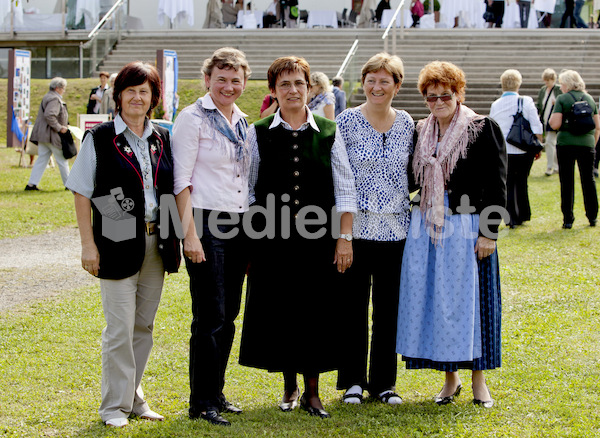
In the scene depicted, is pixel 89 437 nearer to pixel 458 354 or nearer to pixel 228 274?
pixel 228 274

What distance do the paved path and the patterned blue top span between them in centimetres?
370

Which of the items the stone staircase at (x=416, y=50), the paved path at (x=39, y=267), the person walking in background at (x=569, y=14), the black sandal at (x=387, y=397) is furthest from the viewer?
the person walking in background at (x=569, y=14)

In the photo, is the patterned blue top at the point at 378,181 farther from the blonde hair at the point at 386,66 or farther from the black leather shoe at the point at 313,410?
the black leather shoe at the point at 313,410

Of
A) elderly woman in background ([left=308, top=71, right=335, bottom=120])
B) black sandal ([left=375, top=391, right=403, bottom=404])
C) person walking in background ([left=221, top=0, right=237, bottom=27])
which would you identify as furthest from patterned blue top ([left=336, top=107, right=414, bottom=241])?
person walking in background ([left=221, top=0, right=237, bottom=27])

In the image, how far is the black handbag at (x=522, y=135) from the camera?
32.6ft

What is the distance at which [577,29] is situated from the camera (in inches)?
1028

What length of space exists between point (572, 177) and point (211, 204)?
737 cm

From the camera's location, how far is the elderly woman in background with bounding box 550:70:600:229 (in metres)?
10.2

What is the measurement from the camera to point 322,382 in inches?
205

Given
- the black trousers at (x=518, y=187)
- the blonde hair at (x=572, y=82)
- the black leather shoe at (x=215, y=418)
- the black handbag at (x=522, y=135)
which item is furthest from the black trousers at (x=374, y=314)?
the blonde hair at (x=572, y=82)

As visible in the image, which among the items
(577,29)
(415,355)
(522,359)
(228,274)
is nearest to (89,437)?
(228,274)

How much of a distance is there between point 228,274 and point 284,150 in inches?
31.0

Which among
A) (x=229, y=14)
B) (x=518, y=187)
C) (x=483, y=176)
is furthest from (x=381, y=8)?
(x=483, y=176)

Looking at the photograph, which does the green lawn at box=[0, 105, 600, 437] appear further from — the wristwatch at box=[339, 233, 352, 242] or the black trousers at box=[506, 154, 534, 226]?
the black trousers at box=[506, 154, 534, 226]
